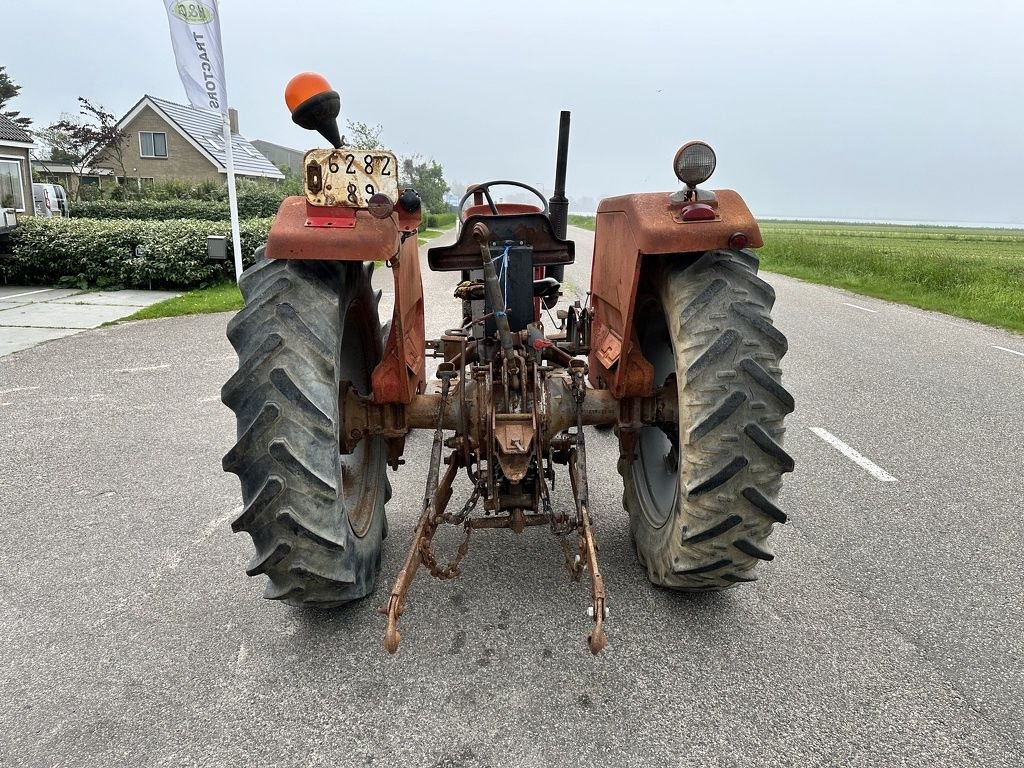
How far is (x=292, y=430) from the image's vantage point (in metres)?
2.46

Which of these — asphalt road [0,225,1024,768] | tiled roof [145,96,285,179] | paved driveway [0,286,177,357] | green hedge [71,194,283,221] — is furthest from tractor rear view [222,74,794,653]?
tiled roof [145,96,285,179]

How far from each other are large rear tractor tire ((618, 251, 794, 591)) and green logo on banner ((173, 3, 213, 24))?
9.62 m

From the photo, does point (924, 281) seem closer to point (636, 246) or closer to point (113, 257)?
point (636, 246)

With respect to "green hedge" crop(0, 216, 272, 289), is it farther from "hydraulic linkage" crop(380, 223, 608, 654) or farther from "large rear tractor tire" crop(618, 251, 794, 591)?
"large rear tractor tire" crop(618, 251, 794, 591)

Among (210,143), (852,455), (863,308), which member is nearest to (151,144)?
(210,143)

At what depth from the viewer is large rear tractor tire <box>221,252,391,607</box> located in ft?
8.05

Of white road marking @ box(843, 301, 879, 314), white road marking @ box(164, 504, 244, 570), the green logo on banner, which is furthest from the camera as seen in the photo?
white road marking @ box(843, 301, 879, 314)

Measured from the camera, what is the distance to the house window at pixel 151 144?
114ft

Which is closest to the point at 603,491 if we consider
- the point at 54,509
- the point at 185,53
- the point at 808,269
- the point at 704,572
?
the point at 704,572

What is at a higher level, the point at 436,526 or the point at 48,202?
the point at 48,202

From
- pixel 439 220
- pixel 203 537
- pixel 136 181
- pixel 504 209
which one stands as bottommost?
pixel 203 537

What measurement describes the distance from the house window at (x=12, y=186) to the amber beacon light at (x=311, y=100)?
Answer: 66.8 feet

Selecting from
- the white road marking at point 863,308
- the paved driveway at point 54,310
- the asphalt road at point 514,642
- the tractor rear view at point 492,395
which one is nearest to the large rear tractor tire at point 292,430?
the tractor rear view at point 492,395

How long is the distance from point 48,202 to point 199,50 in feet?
62.0
